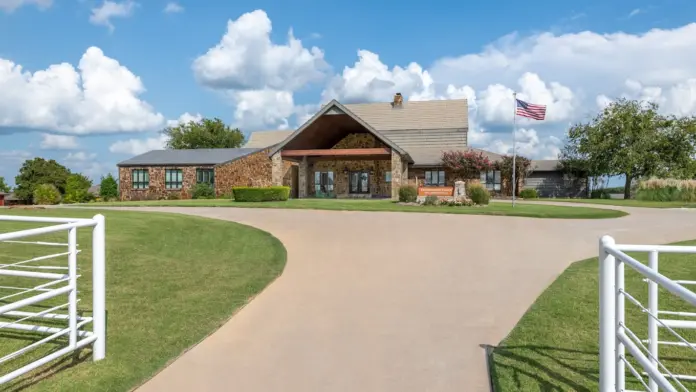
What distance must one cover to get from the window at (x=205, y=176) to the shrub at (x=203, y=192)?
1034mm

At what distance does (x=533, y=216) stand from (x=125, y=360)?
17.2 metres

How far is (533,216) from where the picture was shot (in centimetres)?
1931

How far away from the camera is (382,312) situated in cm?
666

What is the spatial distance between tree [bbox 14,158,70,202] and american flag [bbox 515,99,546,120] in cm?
5415

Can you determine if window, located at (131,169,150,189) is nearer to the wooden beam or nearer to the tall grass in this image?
the wooden beam

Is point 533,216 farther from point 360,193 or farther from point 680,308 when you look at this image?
point 360,193

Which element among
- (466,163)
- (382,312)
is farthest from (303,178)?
(382,312)

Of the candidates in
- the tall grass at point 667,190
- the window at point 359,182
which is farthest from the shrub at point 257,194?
the tall grass at point 667,190

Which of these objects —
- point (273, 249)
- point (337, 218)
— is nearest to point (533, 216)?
point (337, 218)

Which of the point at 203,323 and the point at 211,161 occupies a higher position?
the point at 211,161

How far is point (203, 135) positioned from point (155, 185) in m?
33.5

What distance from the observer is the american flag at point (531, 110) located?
25812mm

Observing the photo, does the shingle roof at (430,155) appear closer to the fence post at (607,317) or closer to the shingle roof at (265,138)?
the shingle roof at (265,138)

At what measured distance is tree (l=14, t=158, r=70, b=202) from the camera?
59.3m
